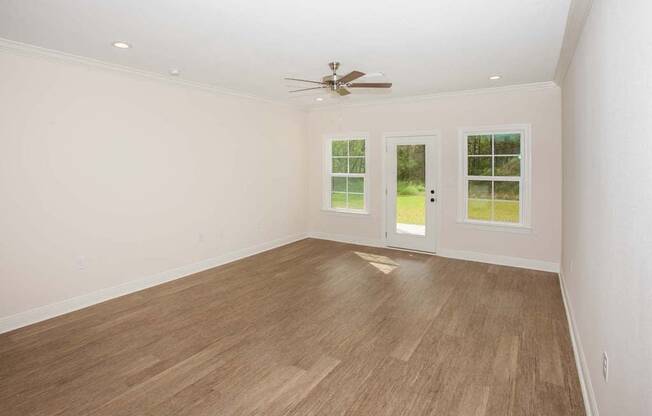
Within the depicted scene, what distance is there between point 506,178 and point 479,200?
505 mm

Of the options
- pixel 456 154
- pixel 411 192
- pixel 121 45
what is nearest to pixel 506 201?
pixel 456 154

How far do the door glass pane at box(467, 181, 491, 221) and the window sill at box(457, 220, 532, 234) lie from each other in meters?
0.09

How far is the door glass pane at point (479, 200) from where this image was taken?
5.54 m

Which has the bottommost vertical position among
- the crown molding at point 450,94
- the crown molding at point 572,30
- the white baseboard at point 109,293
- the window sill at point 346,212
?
the white baseboard at point 109,293

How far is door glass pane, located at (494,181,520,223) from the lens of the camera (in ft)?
17.5

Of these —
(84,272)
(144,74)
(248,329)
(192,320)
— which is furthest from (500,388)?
(144,74)

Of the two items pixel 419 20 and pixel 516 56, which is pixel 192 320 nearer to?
pixel 419 20

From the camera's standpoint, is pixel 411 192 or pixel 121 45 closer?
pixel 121 45

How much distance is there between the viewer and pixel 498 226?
5426 mm

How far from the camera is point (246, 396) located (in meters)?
2.40

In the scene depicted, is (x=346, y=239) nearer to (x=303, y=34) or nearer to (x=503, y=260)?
(x=503, y=260)

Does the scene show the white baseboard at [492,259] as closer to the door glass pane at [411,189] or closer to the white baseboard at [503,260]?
the white baseboard at [503,260]

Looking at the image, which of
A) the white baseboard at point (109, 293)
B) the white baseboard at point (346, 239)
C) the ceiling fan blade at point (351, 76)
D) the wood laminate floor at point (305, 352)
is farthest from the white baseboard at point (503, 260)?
the ceiling fan blade at point (351, 76)

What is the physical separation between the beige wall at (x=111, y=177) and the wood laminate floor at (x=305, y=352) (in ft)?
1.68
